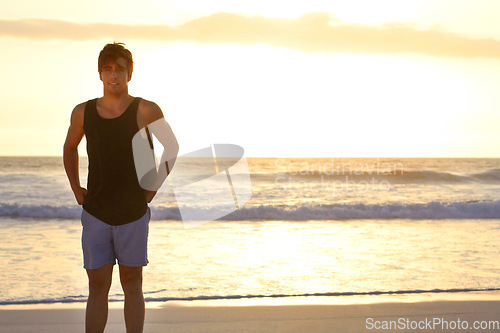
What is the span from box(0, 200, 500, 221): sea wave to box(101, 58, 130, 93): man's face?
975 cm

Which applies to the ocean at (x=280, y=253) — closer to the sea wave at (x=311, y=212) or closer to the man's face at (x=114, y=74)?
the sea wave at (x=311, y=212)

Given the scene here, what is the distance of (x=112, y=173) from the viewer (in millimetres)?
2783

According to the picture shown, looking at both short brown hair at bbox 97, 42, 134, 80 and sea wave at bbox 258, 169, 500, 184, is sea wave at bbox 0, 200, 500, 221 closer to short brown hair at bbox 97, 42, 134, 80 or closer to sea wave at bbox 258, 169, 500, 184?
short brown hair at bbox 97, 42, 134, 80

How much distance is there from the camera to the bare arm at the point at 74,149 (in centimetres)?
284

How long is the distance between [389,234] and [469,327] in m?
5.63

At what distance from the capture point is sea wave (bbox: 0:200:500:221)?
41.3ft

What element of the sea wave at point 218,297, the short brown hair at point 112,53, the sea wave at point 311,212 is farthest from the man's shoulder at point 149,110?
the sea wave at point 311,212

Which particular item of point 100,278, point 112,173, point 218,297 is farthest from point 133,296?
point 218,297

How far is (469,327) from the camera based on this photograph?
13.9 feet

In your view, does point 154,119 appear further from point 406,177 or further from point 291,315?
point 406,177

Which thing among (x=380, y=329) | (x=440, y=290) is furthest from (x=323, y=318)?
(x=440, y=290)

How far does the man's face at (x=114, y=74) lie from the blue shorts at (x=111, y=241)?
663 millimetres

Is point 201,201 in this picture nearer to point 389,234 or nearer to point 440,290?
point 389,234

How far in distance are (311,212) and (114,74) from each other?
1120 centimetres
